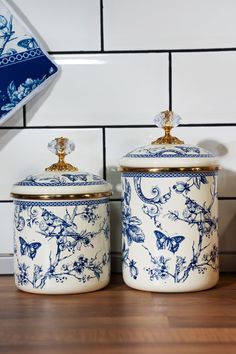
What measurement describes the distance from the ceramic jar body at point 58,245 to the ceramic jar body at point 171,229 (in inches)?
2.1

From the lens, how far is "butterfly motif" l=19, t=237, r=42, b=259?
0.72 meters

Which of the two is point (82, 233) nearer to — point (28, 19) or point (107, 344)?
point (107, 344)

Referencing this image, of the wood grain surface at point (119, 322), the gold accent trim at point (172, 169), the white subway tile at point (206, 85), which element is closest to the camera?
the wood grain surface at point (119, 322)

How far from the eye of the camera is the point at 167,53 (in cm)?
85

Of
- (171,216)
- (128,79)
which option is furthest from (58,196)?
(128,79)

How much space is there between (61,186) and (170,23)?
32 cm

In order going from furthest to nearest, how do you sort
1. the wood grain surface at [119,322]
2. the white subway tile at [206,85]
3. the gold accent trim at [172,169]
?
the white subway tile at [206,85]
the gold accent trim at [172,169]
the wood grain surface at [119,322]

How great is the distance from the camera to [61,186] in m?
0.71

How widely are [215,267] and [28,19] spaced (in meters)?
0.46

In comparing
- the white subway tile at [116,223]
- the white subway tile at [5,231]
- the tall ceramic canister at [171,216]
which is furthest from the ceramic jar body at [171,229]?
the white subway tile at [5,231]

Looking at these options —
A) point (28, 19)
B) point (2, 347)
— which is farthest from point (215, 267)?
point (28, 19)

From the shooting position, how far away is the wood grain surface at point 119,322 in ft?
1.70

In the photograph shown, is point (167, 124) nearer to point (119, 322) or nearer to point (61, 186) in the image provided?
point (61, 186)

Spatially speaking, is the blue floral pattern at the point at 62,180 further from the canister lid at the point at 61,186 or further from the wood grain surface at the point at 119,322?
the wood grain surface at the point at 119,322
